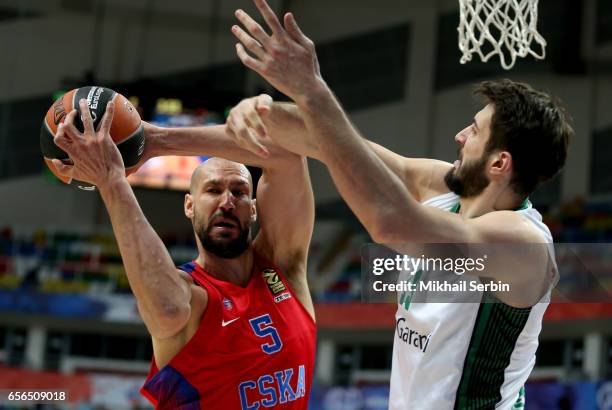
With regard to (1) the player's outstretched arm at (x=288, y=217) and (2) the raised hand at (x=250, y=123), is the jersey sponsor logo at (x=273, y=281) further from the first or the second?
(2) the raised hand at (x=250, y=123)

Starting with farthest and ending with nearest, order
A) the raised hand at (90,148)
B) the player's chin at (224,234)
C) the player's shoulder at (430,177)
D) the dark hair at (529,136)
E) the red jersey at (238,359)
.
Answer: the player's chin at (224,234) → the red jersey at (238,359) → the player's shoulder at (430,177) → the raised hand at (90,148) → the dark hair at (529,136)

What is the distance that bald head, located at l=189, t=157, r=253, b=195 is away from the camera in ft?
12.8

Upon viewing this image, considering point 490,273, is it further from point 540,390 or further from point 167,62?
point 167,62

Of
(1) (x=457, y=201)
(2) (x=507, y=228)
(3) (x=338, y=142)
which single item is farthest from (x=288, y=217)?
(3) (x=338, y=142)

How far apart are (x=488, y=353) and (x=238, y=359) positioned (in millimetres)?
1128

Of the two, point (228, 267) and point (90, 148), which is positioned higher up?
point (90, 148)

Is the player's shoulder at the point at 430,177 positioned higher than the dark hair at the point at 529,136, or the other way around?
the dark hair at the point at 529,136

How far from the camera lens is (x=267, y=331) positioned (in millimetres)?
3719

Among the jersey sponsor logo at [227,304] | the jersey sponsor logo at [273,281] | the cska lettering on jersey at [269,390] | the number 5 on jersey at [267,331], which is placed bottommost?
the cska lettering on jersey at [269,390]

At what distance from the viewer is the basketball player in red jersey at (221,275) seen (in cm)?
324

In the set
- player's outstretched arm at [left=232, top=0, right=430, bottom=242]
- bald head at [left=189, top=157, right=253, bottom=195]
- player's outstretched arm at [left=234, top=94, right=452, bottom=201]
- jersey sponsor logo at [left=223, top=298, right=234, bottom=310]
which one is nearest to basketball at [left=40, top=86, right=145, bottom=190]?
bald head at [left=189, top=157, right=253, bottom=195]

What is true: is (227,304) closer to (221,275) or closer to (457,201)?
(221,275)

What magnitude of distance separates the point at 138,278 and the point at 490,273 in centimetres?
136

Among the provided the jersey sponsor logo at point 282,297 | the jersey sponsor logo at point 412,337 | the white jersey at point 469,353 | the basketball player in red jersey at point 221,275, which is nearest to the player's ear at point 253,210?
the basketball player in red jersey at point 221,275
